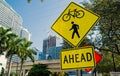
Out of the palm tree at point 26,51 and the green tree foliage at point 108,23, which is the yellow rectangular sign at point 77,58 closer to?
the green tree foliage at point 108,23

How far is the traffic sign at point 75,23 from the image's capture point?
4.51m

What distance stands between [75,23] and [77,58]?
Answer: 0.78m

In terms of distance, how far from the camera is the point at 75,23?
466 cm

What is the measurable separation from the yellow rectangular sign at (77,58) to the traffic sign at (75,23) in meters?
0.19

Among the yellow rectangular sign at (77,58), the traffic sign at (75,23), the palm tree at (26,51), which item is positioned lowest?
the yellow rectangular sign at (77,58)

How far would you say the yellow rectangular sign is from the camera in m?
4.29

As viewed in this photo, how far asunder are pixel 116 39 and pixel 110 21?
292cm

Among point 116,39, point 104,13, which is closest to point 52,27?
point 104,13

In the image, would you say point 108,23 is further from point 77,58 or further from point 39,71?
point 39,71

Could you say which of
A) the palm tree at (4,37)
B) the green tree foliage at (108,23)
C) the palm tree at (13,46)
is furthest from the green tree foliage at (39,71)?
the green tree foliage at (108,23)

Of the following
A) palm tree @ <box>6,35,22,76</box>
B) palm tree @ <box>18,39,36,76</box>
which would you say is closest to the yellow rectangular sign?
palm tree @ <box>6,35,22,76</box>

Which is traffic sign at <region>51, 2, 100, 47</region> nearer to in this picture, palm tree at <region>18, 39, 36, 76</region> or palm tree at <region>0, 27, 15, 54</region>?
palm tree at <region>0, 27, 15, 54</region>

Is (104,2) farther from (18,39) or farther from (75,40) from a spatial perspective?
(18,39)

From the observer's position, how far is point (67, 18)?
4.84 metres
